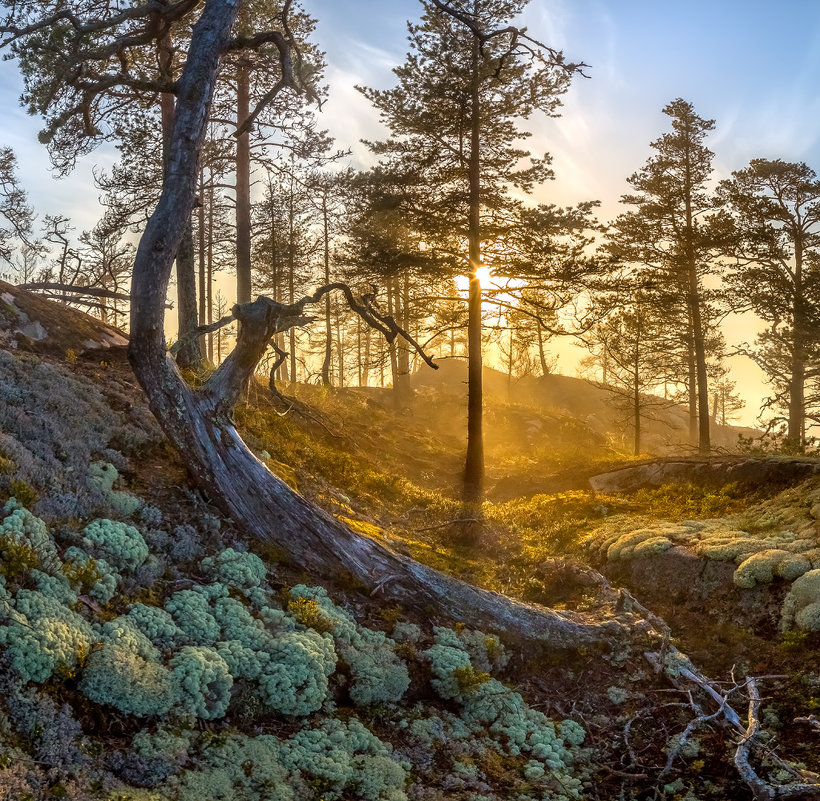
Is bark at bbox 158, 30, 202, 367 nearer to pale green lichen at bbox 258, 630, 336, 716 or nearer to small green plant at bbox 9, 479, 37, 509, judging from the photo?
small green plant at bbox 9, 479, 37, 509

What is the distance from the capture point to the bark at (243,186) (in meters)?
17.0

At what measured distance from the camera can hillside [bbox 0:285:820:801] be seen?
3703 mm

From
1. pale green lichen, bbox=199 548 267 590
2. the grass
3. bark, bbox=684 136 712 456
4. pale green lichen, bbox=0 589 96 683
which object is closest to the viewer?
pale green lichen, bbox=0 589 96 683

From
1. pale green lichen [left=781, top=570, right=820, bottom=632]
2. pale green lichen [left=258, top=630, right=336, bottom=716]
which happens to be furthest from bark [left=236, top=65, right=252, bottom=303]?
pale green lichen [left=781, top=570, right=820, bottom=632]

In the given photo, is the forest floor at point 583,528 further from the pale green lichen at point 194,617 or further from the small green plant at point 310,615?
the pale green lichen at point 194,617

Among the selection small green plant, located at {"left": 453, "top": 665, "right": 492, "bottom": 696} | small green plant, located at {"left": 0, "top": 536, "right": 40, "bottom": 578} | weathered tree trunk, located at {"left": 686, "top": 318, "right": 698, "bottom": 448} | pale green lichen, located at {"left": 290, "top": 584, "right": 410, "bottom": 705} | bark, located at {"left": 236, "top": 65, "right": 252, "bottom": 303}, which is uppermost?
bark, located at {"left": 236, "top": 65, "right": 252, "bottom": 303}

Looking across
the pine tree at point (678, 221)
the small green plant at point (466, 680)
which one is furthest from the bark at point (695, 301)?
the small green plant at point (466, 680)

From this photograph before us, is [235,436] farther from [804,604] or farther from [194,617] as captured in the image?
[804,604]

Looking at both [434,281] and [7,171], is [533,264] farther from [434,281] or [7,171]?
[7,171]

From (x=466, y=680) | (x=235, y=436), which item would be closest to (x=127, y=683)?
(x=466, y=680)

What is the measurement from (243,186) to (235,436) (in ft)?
41.9

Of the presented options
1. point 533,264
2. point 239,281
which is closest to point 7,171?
point 239,281

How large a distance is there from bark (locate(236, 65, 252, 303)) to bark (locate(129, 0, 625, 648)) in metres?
10.8

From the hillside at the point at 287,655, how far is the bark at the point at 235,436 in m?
0.22
